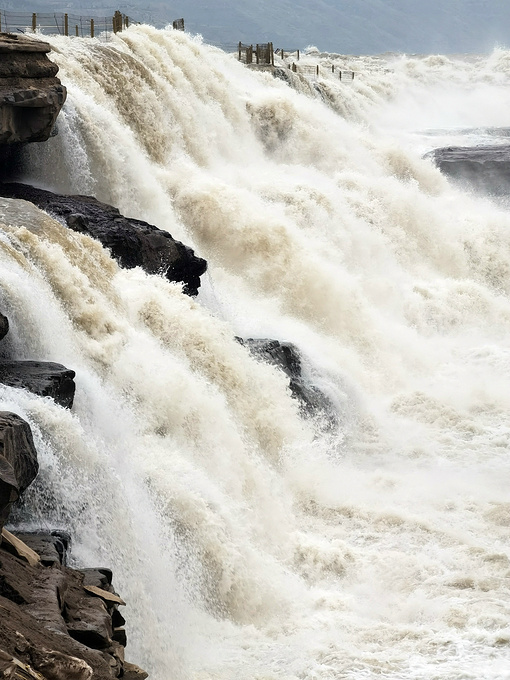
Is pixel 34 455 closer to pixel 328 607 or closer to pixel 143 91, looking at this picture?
pixel 328 607

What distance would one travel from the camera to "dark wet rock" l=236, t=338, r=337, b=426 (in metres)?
14.1

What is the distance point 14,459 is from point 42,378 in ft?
6.37

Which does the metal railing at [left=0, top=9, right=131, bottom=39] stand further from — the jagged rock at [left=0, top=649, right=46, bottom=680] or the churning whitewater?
the jagged rock at [left=0, top=649, right=46, bottom=680]

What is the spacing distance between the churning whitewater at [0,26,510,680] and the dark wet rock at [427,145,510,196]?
3015 mm

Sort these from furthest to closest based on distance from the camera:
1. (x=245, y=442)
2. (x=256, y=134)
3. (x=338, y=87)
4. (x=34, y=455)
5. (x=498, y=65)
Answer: (x=498, y=65) → (x=338, y=87) → (x=256, y=134) → (x=245, y=442) → (x=34, y=455)

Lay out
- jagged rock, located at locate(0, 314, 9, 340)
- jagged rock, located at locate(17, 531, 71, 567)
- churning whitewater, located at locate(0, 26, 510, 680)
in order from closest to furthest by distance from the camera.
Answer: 1. jagged rock, located at locate(17, 531, 71, 567)
2. churning whitewater, located at locate(0, 26, 510, 680)
3. jagged rock, located at locate(0, 314, 9, 340)

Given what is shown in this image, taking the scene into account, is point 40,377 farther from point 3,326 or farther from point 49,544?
point 49,544

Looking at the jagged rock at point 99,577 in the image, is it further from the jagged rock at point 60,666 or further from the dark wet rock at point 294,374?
the dark wet rock at point 294,374

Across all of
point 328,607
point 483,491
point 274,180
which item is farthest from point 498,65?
point 328,607

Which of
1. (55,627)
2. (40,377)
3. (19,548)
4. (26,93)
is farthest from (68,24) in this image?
(55,627)

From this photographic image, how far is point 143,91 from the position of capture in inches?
756

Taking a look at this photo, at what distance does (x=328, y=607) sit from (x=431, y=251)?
13857mm

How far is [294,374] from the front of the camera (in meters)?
14.4

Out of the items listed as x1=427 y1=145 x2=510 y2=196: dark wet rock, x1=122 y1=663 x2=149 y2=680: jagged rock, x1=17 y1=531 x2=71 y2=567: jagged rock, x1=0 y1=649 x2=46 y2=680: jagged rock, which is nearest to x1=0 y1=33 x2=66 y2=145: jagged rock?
x1=17 y1=531 x2=71 y2=567: jagged rock
